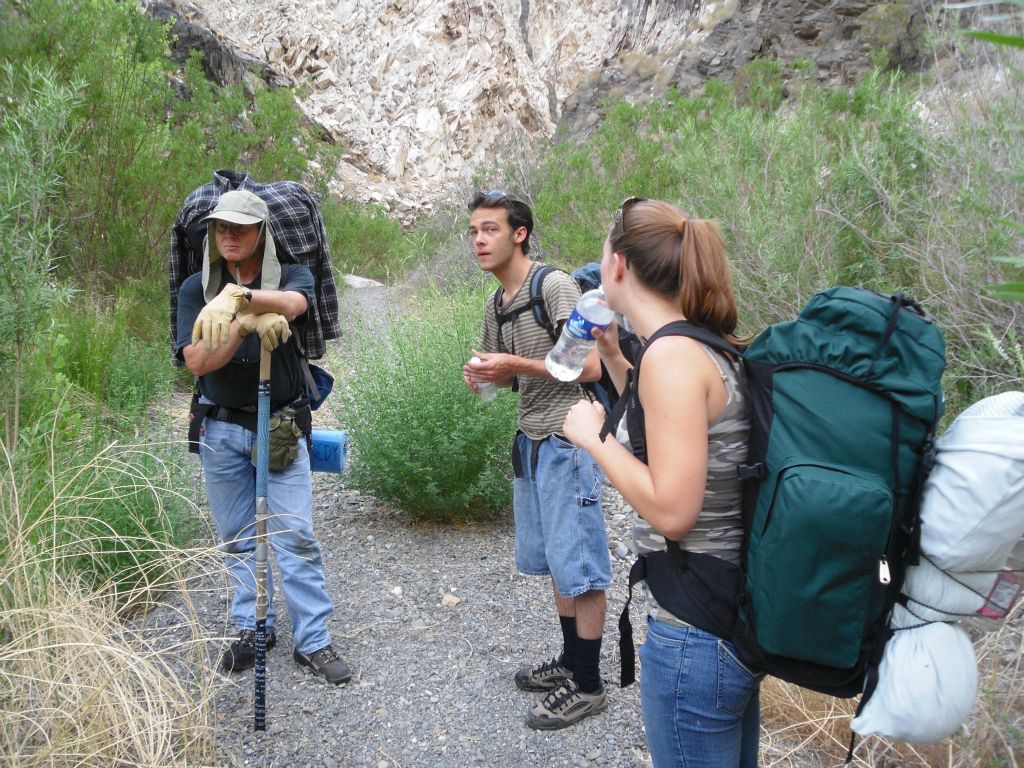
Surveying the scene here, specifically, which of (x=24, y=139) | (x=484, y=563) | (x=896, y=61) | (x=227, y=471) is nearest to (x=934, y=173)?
(x=484, y=563)

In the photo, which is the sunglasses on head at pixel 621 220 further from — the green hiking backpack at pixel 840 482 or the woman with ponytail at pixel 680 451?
the green hiking backpack at pixel 840 482

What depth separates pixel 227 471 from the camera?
3.02 meters

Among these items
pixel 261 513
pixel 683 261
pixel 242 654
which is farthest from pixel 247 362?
pixel 683 261

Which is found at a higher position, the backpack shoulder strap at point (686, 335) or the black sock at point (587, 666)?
the backpack shoulder strap at point (686, 335)

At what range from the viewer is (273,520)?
3.00 metres

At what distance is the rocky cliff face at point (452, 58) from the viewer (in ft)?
70.5

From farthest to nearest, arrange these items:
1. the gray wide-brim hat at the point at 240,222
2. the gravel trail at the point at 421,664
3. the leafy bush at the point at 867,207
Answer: the leafy bush at the point at 867,207 < the gravel trail at the point at 421,664 < the gray wide-brim hat at the point at 240,222

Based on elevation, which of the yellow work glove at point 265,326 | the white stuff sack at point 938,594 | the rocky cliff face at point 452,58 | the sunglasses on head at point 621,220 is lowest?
→ the white stuff sack at point 938,594

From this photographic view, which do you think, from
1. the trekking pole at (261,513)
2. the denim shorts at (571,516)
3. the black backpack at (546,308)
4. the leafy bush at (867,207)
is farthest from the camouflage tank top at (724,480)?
the leafy bush at (867,207)

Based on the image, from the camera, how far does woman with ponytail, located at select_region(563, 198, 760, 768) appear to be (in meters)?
1.46

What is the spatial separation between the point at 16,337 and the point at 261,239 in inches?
36.3

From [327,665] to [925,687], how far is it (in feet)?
8.06

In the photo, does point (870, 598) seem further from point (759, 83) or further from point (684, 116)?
point (759, 83)

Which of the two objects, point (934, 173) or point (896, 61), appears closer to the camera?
point (934, 173)
